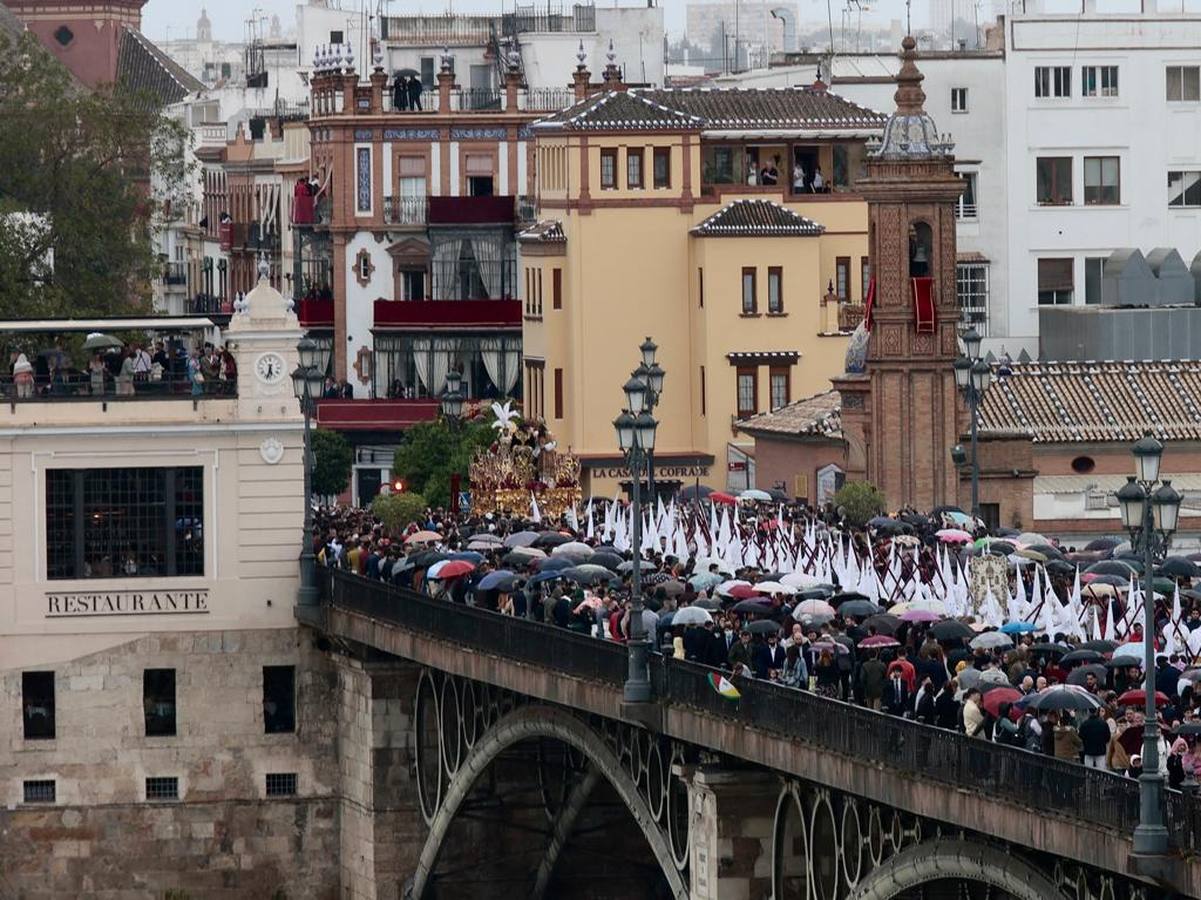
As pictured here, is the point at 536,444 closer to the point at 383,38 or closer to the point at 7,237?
the point at 7,237

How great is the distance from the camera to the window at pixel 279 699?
85.4m

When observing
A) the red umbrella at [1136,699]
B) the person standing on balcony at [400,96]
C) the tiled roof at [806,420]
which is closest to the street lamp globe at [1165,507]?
the red umbrella at [1136,699]

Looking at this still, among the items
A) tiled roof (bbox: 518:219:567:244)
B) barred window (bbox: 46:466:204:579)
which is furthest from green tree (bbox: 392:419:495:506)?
barred window (bbox: 46:466:204:579)

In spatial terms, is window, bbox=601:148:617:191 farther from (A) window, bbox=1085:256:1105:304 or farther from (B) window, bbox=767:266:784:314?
(A) window, bbox=1085:256:1105:304

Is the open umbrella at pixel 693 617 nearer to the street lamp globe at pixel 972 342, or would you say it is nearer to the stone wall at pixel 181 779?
the street lamp globe at pixel 972 342

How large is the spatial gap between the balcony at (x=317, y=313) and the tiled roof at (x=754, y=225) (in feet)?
95.0

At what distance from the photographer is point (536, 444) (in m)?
90.4

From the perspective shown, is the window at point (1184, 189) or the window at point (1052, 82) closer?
the window at point (1052, 82)

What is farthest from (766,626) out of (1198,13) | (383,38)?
(383,38)

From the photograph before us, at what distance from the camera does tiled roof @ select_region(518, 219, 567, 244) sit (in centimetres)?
11827

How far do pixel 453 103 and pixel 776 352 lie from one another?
31238mm

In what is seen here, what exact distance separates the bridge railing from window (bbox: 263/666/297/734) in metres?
14.8

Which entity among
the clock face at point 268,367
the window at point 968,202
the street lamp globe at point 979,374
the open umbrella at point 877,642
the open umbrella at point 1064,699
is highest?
the window at point 968,202

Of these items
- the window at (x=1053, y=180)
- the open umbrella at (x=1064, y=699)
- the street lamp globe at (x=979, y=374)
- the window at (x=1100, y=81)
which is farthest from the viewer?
the window at (x=1053, y=180)
